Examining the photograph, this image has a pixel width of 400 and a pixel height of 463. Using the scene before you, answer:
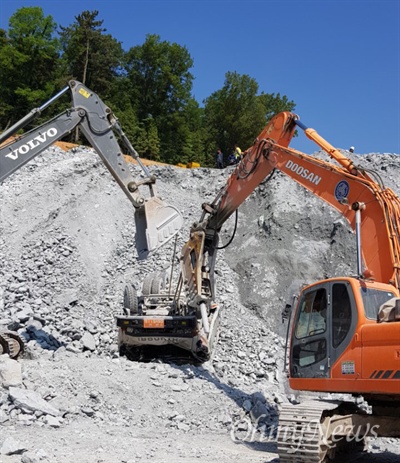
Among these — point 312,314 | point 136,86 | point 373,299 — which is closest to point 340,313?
point 373,299

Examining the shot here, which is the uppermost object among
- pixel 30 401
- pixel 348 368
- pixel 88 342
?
pixel 348 368

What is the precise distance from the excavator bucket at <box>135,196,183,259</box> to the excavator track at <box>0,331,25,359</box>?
2617 mm

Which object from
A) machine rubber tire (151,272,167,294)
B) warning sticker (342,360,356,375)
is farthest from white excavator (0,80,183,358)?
warning sticker (342,360,356,375)

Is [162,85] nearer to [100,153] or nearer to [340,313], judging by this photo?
[100,153]

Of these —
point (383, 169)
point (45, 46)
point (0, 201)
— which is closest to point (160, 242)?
point (0, 201)

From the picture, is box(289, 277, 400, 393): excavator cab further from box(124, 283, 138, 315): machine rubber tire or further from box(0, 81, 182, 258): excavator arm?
box(124, 283, 138, 315): machine rubber tire

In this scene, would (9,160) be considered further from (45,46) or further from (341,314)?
(45,46)

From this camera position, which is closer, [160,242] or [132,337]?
[160,242]

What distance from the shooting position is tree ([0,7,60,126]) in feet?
126

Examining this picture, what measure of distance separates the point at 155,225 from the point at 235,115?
34.7 metres

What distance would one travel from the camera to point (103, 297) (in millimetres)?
→ 15992

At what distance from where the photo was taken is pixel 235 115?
4384cm

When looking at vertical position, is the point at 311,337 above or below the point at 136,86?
below

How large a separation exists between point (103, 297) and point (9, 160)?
7.26 meters
